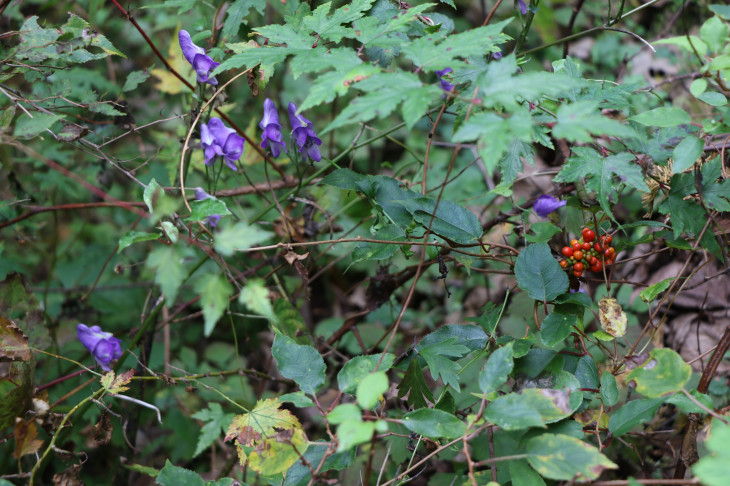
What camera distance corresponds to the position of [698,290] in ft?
7.74

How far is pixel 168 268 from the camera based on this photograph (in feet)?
3.11

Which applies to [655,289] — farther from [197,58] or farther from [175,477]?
[197,58]

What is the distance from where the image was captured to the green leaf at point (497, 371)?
1.14 meters

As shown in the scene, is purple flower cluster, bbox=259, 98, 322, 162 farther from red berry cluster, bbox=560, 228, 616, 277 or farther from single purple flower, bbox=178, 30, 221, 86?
red berry cluster, bbox=560, 228, 616, 277

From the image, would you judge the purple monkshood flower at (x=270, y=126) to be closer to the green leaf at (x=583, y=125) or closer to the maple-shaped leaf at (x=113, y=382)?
the maple-shaped leaf at (x=113, y=382)

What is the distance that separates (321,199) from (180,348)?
1.07 m

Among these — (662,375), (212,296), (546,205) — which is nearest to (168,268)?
(212,296)

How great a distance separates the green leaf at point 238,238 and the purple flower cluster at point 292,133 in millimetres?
687

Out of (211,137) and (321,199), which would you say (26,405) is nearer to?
(211,137)

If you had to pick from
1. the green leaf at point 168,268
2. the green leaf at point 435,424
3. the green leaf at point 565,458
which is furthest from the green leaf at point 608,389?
the green leaf at point 168,268

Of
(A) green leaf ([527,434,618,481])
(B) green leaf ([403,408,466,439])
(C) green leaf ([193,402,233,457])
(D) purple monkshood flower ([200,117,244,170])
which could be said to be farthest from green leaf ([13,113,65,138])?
(A) green leaf ([527,434,618,481])

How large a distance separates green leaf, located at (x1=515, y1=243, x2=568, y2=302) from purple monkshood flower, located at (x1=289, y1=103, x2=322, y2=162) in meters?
0.68

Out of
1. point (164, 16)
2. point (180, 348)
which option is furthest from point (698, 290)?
point (164, 16)

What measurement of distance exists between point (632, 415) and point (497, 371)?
1.10 ft
